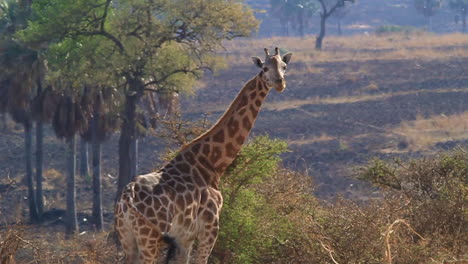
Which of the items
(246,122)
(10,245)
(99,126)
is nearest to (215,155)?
(246,122)

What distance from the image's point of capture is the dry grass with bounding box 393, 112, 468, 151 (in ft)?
144

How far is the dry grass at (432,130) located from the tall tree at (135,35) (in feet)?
39.7

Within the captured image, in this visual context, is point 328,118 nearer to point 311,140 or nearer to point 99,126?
point 311,140

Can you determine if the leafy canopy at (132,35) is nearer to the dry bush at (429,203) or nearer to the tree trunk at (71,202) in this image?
the tree trunk at (71,202)

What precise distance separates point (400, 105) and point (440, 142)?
7.34 meters

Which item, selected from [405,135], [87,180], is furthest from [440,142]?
[87,180]

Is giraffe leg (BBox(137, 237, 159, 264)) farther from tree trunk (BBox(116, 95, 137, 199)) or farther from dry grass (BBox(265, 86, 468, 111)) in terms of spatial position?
dry grass (BBox(265, 86, 468, 111))

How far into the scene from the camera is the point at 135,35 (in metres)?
34.1

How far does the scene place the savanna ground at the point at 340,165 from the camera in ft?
42.2

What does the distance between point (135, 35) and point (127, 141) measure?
136 inches

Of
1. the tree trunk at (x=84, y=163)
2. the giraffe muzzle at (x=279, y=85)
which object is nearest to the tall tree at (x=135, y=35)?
the tree trunk at (x=84, y=163)

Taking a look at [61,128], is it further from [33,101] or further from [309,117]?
[309,117]

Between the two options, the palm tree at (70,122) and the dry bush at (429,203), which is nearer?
the dry bush at (429,203)

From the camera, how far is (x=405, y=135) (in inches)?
1786
